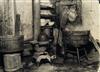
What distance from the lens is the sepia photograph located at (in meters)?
6.99

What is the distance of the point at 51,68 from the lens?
7195 mm

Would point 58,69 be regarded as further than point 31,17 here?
No

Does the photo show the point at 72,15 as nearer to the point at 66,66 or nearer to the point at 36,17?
the point at 36,17

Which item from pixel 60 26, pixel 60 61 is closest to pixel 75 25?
pixel 60 26

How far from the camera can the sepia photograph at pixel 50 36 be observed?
22.9 ft

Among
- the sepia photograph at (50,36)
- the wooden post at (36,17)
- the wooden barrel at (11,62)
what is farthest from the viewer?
the wooden post at (36,17)

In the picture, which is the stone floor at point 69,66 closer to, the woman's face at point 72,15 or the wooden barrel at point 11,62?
the wooden barrel at point 11,62

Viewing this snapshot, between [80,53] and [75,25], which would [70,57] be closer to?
[80,53]

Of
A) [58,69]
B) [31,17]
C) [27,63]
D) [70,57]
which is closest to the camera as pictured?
[58,69]

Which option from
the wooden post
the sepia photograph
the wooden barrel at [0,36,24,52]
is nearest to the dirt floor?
the sepia photograph

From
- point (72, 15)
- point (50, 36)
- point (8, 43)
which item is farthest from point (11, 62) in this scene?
point (72, 15)

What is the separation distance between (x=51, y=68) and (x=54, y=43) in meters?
1.29

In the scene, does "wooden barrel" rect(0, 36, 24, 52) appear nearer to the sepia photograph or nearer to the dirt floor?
the sepia photograph

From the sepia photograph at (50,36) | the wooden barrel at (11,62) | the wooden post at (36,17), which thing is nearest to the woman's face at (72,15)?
the sepia photograph at (50,36)
